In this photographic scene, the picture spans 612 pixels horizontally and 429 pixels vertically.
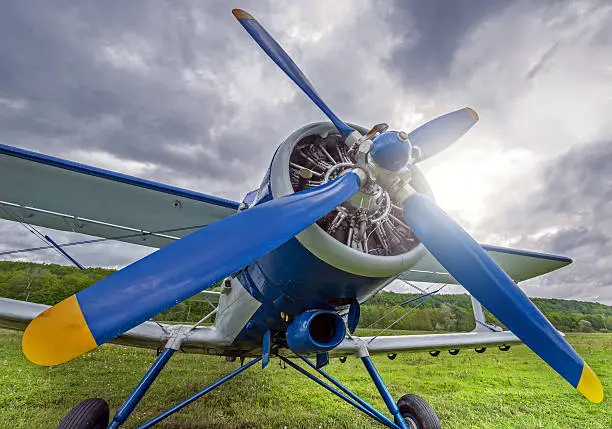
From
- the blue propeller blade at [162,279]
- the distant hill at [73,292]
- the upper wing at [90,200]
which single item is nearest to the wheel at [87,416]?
the upper wing at [90,200]

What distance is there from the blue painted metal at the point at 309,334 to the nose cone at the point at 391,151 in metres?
1.30

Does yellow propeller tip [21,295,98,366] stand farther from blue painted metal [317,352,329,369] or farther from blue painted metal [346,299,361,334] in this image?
blue painted metal [317,352,329,369]

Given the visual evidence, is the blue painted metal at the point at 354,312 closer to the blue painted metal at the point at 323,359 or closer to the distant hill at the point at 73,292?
the blue painted metal at the point at 323,359

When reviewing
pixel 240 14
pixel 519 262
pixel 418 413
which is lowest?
pixel 418 413

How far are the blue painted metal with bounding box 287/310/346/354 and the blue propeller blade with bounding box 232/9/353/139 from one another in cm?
167

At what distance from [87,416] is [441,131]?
4055 millimetres

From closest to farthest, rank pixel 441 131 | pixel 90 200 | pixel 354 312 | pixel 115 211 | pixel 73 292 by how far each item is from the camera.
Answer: pixel 441 131 → pixel 354 312 → pixel 90 200 → pixel 115 211 → pixel 73 292

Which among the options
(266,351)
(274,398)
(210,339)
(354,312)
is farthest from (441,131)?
(274,398)

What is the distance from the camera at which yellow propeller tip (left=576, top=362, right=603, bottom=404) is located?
1942 millimetres

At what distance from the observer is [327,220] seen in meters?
2.26

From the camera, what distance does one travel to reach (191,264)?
1457 millimetres

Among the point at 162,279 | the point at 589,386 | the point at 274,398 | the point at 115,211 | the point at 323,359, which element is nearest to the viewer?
the point at 162,279

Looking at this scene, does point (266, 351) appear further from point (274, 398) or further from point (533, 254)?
point (533, 254)

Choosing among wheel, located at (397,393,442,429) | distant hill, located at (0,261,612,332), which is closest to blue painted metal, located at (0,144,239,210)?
wheel, located at (397,393,442,429)
